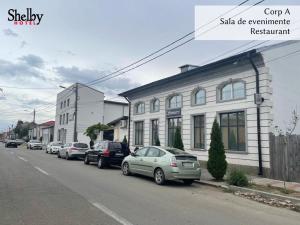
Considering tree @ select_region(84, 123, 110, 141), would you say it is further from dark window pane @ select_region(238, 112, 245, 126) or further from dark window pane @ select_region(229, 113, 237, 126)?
dark window pane @ select_region(238, 112, 245, 126)

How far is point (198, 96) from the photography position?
61.4 ft

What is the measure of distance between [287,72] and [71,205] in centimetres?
1299

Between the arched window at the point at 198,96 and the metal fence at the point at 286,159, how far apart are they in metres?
5.52

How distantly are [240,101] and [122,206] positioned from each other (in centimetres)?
1008

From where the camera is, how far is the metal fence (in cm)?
1286

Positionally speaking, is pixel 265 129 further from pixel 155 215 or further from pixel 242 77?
pixel 155 215

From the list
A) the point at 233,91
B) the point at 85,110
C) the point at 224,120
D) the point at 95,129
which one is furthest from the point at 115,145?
the point at 85,110

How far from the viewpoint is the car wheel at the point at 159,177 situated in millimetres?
11711

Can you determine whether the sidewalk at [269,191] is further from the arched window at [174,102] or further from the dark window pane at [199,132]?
the arched window at [174,102]

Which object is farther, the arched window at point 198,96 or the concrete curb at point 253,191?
the arched window at point 198,96

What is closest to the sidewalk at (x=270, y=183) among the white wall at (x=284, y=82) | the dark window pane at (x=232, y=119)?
the white wall at (x=284, y=82)

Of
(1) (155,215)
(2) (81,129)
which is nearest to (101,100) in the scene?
(2) (81,129)

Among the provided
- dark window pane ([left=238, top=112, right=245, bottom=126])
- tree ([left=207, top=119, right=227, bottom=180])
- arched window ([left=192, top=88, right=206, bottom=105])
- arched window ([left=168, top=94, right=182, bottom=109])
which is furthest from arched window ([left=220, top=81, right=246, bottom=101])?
arched window ([left=168, top=94, right=182, bottom=109])

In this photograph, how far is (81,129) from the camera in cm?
4778
